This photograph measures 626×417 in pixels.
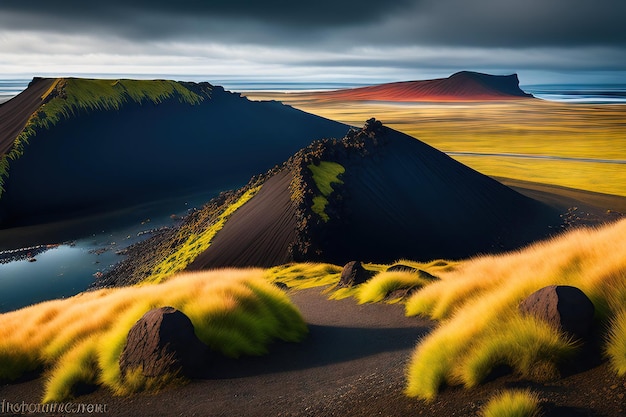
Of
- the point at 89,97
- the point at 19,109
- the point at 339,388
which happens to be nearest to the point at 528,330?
the point at 339,388

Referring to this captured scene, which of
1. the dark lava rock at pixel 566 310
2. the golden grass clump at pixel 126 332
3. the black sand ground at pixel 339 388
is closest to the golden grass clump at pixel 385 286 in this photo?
the black sand ground at pixel 339 388

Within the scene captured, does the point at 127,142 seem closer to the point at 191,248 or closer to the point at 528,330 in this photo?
the point at 191,248

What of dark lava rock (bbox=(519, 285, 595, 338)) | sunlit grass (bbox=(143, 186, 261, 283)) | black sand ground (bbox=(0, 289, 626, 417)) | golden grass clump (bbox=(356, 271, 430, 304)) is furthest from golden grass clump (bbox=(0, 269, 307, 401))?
sunlit grass (bbox=(143, 186, 261, 283))

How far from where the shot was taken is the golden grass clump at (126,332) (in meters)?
8.79

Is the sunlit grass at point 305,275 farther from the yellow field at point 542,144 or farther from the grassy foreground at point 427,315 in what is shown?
the yellow field at point 542,144

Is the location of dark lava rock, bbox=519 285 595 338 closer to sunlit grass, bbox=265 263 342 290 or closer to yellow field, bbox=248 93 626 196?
sunlit grass, bbox=265 263 342 290

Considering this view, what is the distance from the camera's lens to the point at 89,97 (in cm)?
8438

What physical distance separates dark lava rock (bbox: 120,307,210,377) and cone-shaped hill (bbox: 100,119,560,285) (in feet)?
64.1

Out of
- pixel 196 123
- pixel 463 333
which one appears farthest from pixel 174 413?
pixel 196 123

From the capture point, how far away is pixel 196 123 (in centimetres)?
9438

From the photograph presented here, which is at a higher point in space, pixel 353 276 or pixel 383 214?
pixel 353 276

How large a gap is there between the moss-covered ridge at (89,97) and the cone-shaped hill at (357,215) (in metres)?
40.5

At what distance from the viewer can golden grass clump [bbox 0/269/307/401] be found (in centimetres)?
879

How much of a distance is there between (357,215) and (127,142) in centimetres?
6209
